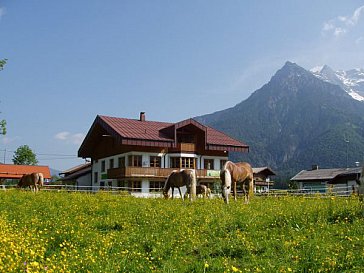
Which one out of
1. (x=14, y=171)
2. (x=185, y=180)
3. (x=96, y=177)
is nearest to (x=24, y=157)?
(x=14, y=171)

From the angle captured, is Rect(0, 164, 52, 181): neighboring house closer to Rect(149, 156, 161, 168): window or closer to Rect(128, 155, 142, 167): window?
Rect(128, 155, 142, 167): window

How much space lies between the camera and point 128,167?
47062 mm

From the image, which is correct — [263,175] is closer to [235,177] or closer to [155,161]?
[155,161]

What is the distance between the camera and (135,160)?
4934cm

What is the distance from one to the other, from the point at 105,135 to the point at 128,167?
23.6 feet

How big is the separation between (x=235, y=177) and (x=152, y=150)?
28.0 meters

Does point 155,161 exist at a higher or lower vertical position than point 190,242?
higher

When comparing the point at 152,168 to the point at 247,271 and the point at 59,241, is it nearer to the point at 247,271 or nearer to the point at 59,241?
the point at 59,241

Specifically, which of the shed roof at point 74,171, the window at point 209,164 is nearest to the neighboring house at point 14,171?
the shed roof at point 74,171

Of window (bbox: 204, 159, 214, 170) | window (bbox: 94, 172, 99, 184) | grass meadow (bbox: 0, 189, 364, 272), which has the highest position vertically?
window (bbox: 204, 159, 214, 170)

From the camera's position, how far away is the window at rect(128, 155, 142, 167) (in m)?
49.1

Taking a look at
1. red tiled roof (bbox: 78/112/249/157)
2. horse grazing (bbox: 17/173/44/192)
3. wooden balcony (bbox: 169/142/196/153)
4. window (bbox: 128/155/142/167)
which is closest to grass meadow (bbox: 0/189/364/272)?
horse grazing (bbox: 17/173/44/192)

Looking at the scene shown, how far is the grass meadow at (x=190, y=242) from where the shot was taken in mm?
7855

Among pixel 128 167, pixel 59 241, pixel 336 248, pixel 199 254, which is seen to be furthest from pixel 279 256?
pixel 128 167
